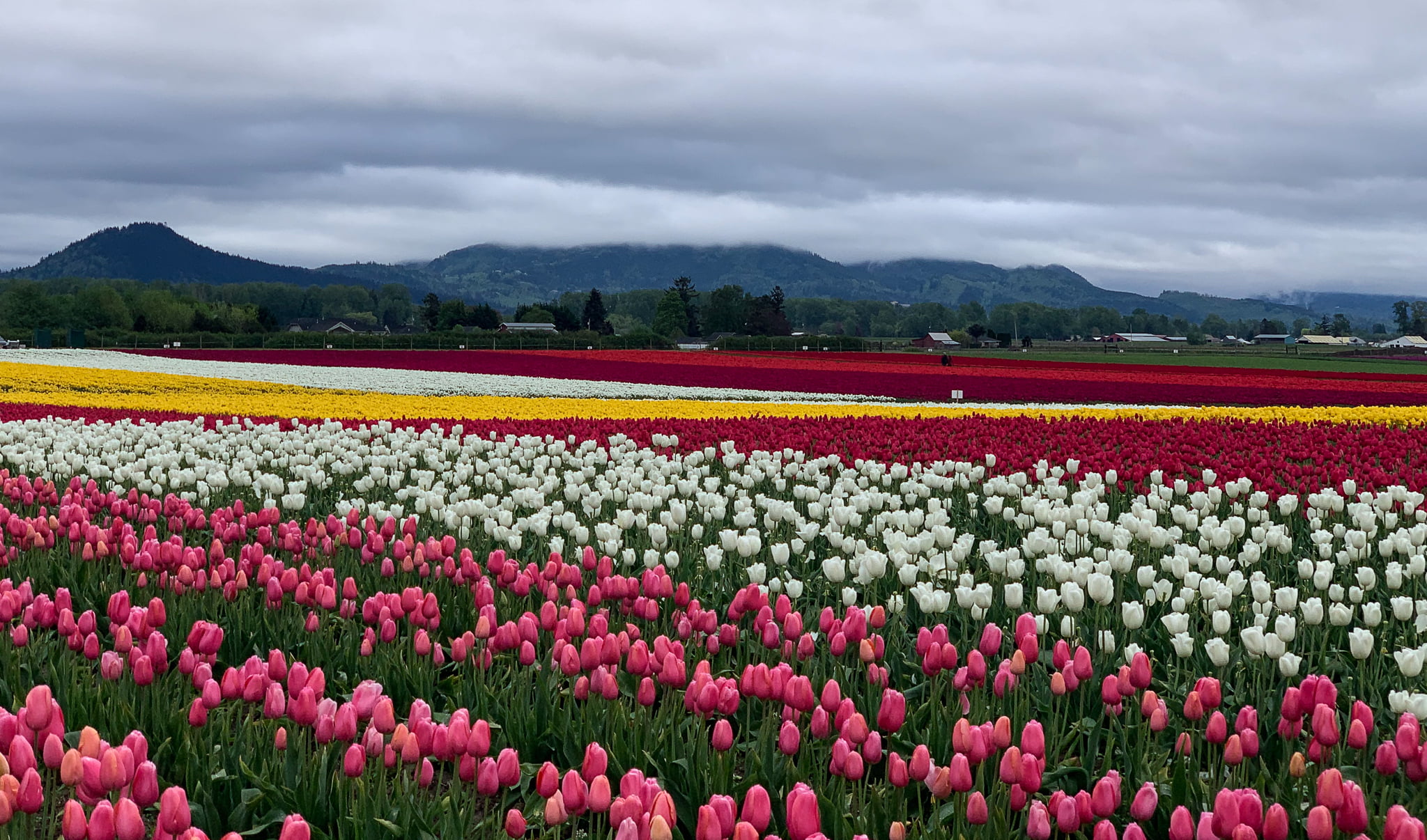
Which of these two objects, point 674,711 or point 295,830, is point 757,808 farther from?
point 674,711

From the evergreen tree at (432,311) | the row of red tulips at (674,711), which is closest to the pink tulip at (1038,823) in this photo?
the row of red tulips at (674,711)

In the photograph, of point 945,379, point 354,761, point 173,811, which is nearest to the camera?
point 173,811

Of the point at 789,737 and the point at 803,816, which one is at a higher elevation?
the point at 803,816

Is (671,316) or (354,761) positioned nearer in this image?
(354,761)

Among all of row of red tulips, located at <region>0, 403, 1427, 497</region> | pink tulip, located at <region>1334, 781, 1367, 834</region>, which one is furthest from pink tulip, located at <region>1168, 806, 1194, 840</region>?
row of red tulips, located at <region>0, 403, 1427, 497</region>

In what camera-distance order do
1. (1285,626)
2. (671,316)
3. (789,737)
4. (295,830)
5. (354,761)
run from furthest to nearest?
1. (671,316)
2. (1285,626)
3. (789,737)
4. (354,761)
5. (295,830)

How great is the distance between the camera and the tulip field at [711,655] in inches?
151

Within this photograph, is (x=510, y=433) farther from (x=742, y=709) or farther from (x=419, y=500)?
(x=742, y=709)

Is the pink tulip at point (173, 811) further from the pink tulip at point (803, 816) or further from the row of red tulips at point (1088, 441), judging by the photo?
the row of red tulips at point (1088, 441)

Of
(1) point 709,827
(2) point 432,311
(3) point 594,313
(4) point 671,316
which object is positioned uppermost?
(3) point 594,313

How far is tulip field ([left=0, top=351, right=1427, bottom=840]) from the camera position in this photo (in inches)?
151

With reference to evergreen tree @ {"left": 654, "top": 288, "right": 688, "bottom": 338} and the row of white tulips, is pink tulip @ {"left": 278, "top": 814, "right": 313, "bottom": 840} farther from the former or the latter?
evergreen tree @ {"left": 654, "top": 288, "right": 688, "bottom": 338}

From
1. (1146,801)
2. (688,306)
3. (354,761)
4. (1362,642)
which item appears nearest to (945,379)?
(1362,642)

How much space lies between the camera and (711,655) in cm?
595
